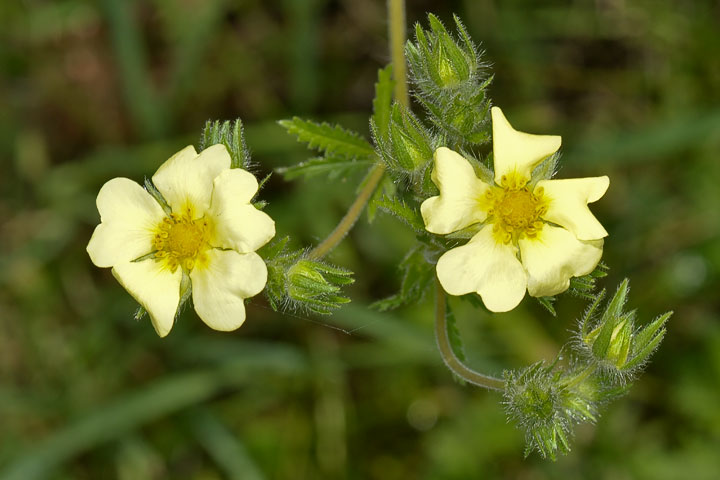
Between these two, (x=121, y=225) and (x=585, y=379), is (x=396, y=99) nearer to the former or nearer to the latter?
(x=121, y=225)

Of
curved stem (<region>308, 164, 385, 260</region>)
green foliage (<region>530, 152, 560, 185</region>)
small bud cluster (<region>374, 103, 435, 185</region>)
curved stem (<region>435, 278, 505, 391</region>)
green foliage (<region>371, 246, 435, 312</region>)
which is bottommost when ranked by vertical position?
curved stem (<region>435, 278, 505, 391</region>)

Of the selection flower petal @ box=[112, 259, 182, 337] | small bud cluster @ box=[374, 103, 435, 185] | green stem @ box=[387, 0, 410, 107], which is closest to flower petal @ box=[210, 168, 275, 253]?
flower petal @ box=[112, 259, 182, 337]

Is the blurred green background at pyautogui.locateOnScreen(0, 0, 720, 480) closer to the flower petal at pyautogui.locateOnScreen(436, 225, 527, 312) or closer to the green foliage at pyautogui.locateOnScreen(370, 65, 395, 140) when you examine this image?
the green foliage at pyautogui.locateOnScreen(370, 65, 395, 140)

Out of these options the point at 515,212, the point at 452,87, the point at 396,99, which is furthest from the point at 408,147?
the point at 396,99

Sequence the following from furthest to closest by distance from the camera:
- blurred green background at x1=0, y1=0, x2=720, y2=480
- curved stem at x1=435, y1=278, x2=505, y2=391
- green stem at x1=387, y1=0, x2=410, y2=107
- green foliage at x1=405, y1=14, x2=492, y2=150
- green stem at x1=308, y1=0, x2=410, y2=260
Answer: blurred green background at x1=0, y1=0, x2=720, y2=480
green stem at x1=387, y1=0, x2=410, y2=107
green stem at x1=308, y1=0, x2=410, y2=260
curved stem at x1=435, y1=278, x2=505, y2=391
green foliage at x1=405, y1=14, x2=492, y2=150

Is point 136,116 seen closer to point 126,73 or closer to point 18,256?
point 126,73

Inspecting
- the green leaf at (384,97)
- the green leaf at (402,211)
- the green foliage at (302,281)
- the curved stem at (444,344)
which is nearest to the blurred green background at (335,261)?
the curved stem at (444,344)

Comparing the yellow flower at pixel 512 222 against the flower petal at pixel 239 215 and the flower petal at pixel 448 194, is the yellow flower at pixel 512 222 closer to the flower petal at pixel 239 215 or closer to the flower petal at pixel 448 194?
the flower petal at pixel 448 194

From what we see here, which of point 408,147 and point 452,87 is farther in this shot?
point 452,87
